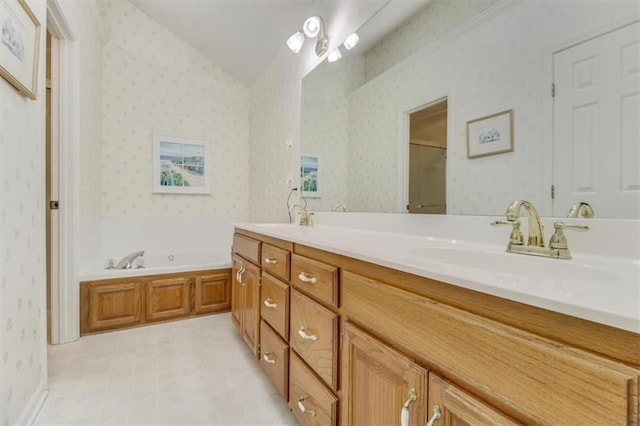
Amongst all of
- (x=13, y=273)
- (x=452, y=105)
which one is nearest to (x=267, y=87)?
(x=452, y=105)

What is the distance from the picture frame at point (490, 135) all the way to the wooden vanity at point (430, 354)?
2.22ft

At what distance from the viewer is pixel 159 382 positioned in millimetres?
1705

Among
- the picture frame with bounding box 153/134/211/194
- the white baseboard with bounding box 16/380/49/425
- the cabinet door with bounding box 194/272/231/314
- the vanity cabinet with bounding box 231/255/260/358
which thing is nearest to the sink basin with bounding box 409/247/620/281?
the vanity cabinet with bounding box 231/255/260/358

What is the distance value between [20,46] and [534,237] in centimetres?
200

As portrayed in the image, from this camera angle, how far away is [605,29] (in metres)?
0.83

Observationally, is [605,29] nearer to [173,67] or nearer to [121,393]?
[121,393]

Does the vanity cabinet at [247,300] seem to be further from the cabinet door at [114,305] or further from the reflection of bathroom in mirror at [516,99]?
the cabinet door at [114,305]

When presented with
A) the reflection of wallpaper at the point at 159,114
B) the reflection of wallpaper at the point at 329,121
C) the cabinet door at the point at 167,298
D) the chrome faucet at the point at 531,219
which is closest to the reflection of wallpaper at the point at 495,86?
the chrome faucet at the point at 531,219

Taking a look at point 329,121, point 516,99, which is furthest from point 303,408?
point 329,121

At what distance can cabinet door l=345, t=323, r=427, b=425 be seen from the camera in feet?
2.26

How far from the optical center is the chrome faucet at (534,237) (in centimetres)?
82

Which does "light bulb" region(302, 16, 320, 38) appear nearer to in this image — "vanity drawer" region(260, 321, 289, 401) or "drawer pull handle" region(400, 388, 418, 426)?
"vanity drawer" region(260, 321, 289, 401)

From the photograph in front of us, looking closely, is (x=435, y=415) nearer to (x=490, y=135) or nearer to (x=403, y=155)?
(x=490, y=135)

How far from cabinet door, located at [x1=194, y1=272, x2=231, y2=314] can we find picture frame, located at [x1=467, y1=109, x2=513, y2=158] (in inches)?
94.2
